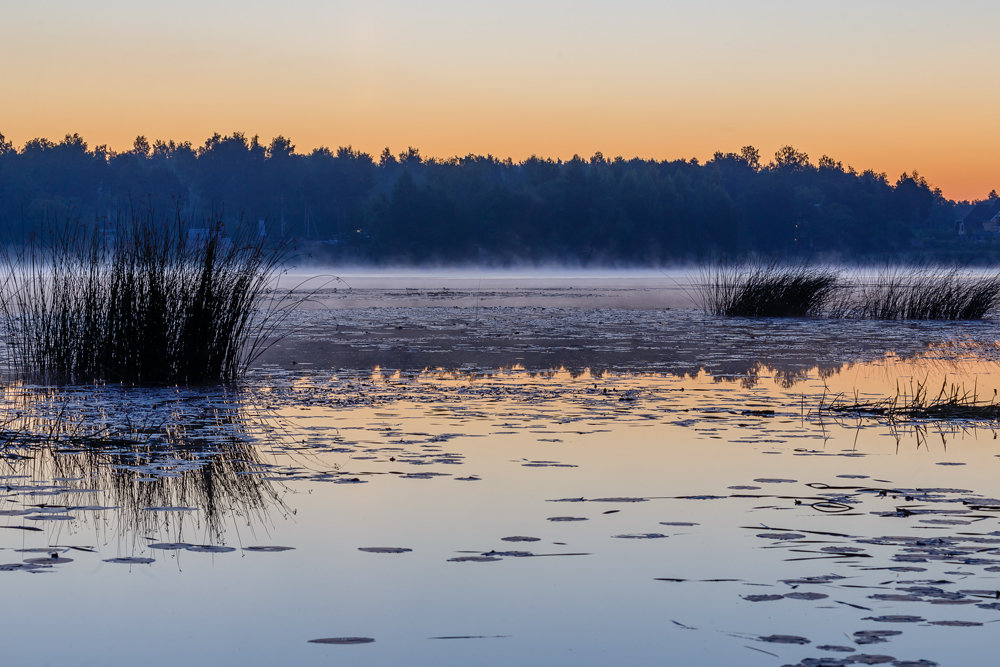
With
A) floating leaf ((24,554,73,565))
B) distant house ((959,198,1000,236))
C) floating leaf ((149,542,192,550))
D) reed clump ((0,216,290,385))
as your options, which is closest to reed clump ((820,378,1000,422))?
reed clump ((0,216,290,385))

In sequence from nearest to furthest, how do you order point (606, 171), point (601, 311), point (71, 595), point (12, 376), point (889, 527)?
point (71, 595) < point (889, 527) < point (12, 376) < point (601, 311) < point (606, 171)

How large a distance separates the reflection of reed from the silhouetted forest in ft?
301

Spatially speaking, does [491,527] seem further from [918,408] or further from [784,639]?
[918,408]

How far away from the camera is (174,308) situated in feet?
39.8

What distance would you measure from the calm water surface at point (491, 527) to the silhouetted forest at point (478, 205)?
93565 millimetres

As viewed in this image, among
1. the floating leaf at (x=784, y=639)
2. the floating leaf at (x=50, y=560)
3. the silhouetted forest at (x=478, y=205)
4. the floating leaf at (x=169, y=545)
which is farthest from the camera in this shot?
the silhouetted forest at (x=478, y=205)

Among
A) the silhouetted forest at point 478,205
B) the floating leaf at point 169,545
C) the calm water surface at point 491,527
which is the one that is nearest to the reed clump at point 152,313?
the calm water surface at point 491,527

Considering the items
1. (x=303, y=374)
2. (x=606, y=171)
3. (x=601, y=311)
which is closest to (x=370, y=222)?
(x=606, y=171)

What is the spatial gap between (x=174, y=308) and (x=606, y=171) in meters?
119

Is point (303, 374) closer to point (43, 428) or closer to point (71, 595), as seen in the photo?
point (43, 428)

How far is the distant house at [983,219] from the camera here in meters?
167

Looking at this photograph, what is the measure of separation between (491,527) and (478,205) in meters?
113

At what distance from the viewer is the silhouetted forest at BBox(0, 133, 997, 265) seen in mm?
112812

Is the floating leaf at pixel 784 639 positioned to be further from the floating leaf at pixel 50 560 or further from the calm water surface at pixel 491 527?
the floating leaf at pixel 50 560
